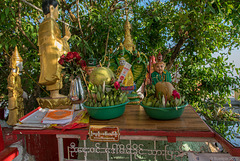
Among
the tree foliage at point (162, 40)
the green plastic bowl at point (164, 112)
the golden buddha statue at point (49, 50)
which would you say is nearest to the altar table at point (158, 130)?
the green plastic bowl at point (164, 112)

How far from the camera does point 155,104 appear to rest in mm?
1219

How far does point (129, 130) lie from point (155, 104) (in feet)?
0.97

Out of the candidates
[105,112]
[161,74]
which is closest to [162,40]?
[161,74]

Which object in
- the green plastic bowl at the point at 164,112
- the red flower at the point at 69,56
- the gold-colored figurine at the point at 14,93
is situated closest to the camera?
the green plastic bowl at the point at 164,112

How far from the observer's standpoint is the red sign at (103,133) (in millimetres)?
1103

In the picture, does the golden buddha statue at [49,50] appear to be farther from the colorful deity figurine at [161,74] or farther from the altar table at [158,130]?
the colorful deity figurine at [161,74]

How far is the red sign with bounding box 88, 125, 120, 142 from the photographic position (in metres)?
1.10

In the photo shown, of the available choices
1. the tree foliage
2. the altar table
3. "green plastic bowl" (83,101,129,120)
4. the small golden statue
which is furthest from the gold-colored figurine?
"green plastic bowl" (83,101,129,120)

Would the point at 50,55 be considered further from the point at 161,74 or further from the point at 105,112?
the point at 161,74

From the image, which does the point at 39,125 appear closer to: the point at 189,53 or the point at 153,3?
the point at 189,53

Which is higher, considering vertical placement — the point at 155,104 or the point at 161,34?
the point at 161,34

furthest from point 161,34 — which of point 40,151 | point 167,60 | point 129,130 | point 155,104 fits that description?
point 40,151

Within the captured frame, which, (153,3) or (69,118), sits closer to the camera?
(69,118)

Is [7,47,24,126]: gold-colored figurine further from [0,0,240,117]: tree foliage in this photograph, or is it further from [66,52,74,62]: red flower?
[66,52,74,62]: red flower
